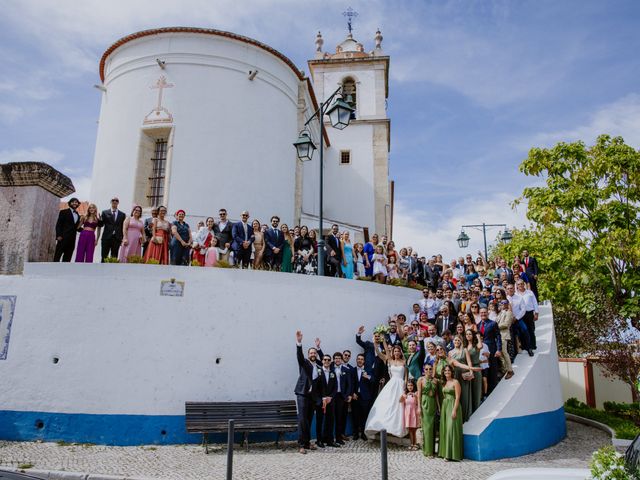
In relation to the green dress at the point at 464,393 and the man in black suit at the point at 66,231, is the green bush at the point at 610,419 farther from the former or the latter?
the man in black suit at the point at 66,231

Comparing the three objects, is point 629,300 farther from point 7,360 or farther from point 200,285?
point 7,360

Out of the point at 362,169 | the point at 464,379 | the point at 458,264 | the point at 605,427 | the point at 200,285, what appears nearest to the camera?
the point at 464,379

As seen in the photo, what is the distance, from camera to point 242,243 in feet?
36.2

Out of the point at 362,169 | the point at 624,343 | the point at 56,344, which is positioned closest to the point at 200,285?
the point at 56,344

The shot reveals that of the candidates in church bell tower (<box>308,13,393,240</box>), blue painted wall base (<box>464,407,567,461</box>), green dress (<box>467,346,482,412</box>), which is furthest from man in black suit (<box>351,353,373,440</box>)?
church bell tower (<box>308,13,393,240</box>)

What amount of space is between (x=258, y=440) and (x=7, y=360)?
4888 mm

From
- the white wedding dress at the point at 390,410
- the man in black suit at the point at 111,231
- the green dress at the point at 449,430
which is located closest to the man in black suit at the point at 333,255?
the white wedding dress at the point at 390,410

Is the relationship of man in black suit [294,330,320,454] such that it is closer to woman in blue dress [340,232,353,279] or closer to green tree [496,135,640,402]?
woman in blue dress [340,232,353,279]

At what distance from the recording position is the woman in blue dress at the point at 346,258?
41.5 ft

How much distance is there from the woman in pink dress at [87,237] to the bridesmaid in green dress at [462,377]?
754 centimetres

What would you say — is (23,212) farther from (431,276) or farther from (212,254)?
(431,276)

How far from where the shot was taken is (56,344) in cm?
908

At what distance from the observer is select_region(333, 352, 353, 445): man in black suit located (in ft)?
30.9

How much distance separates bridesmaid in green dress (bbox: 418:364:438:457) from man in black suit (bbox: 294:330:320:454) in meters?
1.95
